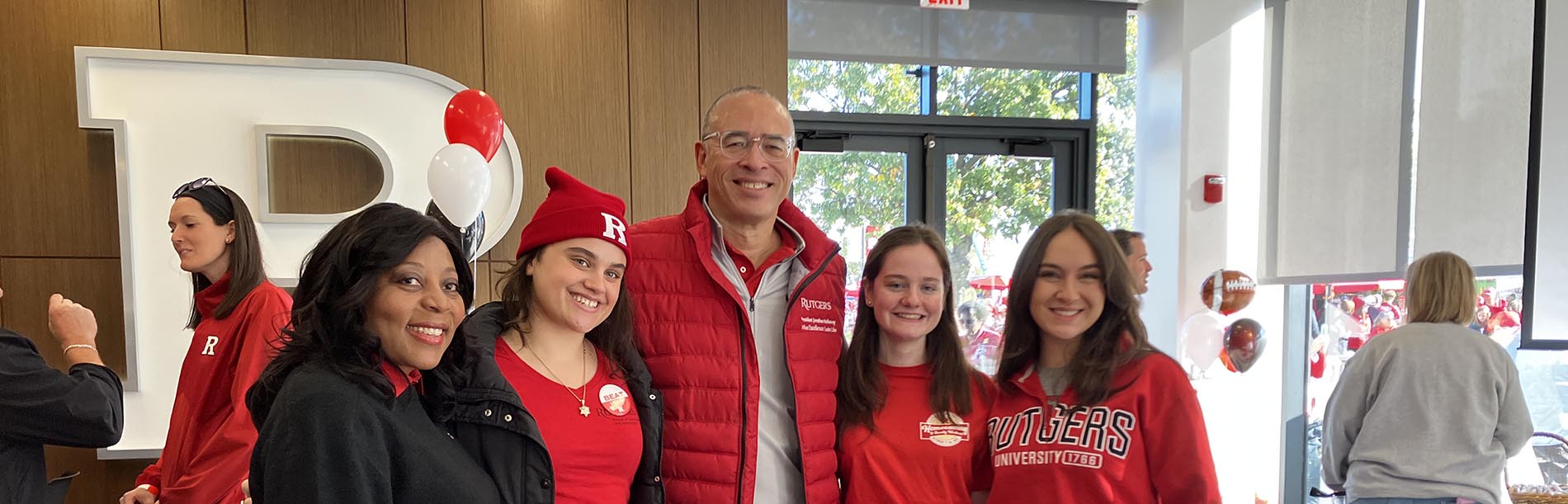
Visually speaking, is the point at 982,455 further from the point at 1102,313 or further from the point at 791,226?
the point at 791,226

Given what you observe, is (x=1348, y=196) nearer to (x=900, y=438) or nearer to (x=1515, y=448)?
(x=1515, y=448)

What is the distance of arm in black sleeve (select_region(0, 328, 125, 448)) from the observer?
1.92 metres

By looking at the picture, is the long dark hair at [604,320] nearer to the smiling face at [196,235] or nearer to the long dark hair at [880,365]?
the long dark hair at [880,365]

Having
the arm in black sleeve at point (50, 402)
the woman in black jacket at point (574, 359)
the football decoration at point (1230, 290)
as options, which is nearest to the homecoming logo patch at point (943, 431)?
the woman in black jacket at point (574, 359)

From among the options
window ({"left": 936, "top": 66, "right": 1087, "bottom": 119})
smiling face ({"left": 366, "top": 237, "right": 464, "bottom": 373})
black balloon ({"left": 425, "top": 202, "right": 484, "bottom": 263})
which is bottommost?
smiling face ({"left": 366, "top": 237, "right": 464, "bottom": 373})

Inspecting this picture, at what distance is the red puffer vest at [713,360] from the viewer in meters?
1.87

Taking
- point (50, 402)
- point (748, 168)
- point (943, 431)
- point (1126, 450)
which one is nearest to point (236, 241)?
point (50, 402)

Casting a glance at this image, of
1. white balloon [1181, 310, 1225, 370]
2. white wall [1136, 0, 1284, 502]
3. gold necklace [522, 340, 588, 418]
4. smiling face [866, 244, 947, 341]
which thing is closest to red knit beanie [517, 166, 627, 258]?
gold necklace [522, 340, 588, 418]

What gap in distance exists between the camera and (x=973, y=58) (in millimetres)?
5023

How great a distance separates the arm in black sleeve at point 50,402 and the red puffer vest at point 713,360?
4.37ft

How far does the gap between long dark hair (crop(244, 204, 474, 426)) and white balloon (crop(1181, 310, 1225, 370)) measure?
423 centimetres

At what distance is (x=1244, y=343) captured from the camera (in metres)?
4.39

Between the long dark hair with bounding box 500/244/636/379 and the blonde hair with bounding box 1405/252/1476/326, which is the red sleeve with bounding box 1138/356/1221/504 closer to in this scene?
the long dark hair with bounding box 500/244/636/379

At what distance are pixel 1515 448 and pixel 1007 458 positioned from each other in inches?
90.5
